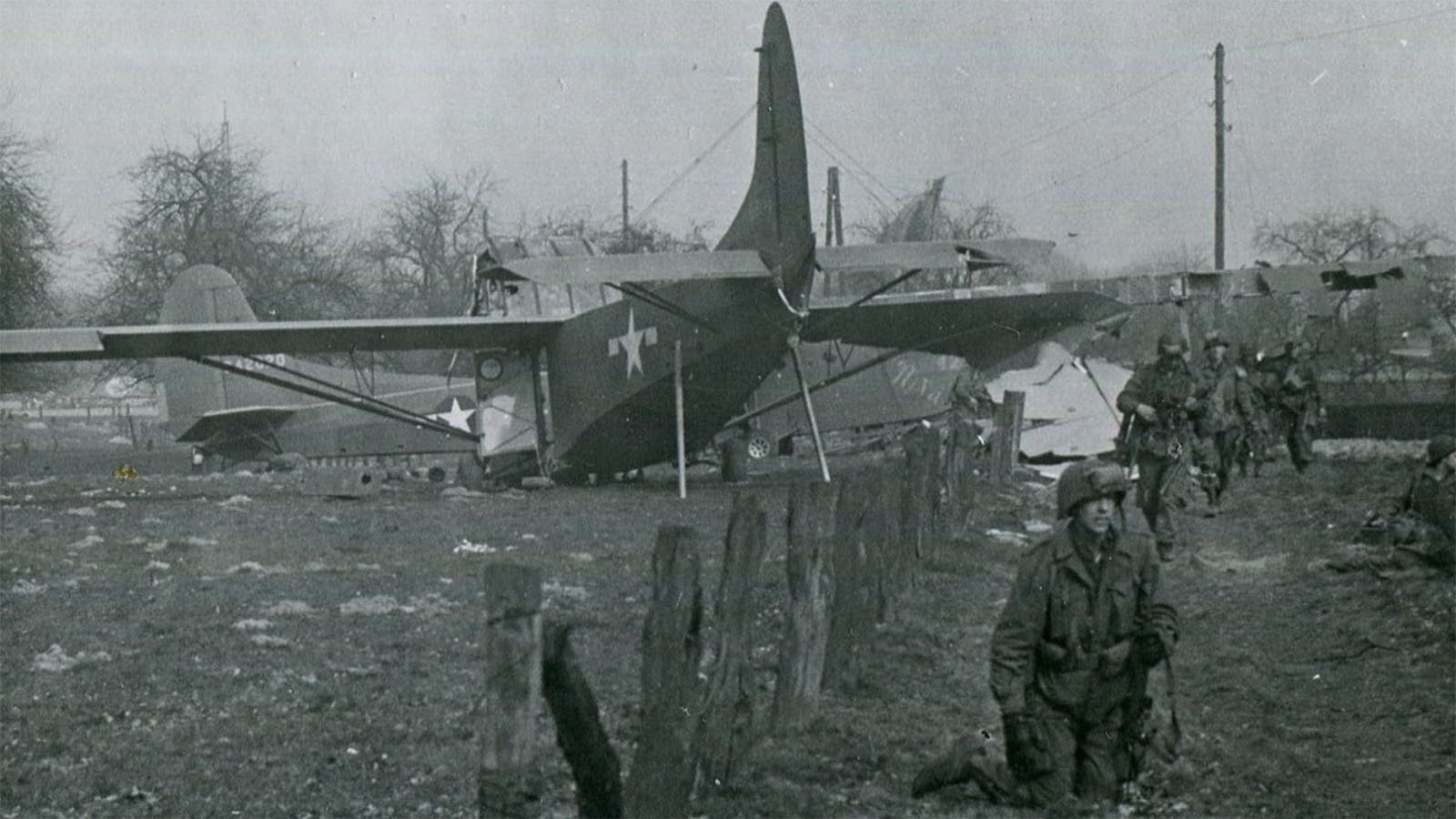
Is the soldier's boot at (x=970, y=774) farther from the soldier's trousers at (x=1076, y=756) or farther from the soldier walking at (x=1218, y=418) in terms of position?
the soldier walking at (x=1218, y=418)

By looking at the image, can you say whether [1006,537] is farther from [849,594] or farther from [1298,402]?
[849,594]

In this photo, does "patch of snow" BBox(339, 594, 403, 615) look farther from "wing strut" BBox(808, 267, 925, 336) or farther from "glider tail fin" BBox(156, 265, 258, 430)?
"glider tail fin" BBox(156, 265, 258, 430)

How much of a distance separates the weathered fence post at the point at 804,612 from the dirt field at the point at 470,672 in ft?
0.64

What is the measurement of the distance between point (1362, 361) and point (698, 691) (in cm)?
2693

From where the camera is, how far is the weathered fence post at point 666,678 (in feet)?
16.3

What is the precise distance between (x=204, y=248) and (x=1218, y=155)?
28460 mm

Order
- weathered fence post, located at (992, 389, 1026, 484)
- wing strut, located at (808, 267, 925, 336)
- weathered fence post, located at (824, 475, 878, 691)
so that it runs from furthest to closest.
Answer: weathered fence post, located at (992, 389, 1026, 484) < wing strut, located at (808, 267, 925, 336) < weathered fence post, located at (824, 475, 878, 691)

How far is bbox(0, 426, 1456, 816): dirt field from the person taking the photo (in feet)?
19.6

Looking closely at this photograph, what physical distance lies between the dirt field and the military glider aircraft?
2961 millimetres

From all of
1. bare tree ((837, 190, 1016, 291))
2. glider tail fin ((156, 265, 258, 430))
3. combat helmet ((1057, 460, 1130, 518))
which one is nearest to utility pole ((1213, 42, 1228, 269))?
bare tree ((837, 190, 1016, 291))

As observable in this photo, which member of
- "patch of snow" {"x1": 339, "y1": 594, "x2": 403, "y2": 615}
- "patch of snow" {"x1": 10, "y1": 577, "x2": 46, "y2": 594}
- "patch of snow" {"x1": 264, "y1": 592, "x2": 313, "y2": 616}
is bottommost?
"patch of snow" {"x1": 339, "y1": 594, "x2": 403, "y2": 615}

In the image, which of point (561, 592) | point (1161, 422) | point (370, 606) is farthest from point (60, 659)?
point (1161, 422)

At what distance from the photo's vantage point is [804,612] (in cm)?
725

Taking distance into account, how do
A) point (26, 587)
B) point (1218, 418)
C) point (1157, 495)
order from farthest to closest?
point (1218, 418)
point (1157, 495)
point (26, 587)
